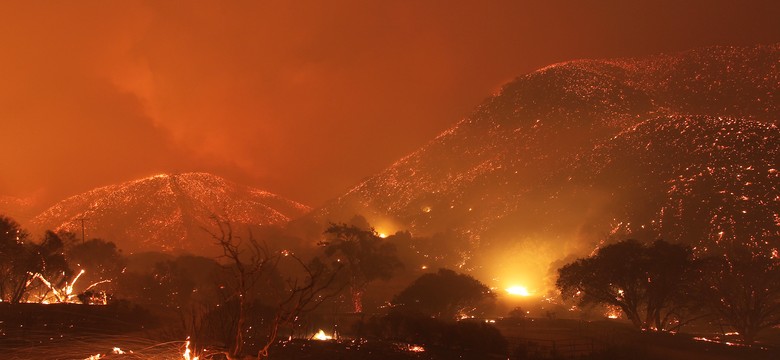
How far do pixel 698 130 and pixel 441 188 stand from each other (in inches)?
3031

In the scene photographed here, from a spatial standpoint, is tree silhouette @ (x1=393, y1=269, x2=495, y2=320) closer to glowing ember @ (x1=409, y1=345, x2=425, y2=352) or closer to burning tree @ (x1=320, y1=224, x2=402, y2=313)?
burning tree @ (x1=320, y1=224, x2=402, y2=313)

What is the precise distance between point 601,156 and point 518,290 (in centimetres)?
4400

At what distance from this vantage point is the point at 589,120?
498 feet

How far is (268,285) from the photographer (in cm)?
5422

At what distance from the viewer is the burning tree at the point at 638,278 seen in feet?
162

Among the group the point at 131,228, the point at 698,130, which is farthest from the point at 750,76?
the point at 131,228

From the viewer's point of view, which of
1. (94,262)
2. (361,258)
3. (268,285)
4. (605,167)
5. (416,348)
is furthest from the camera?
(605,167)

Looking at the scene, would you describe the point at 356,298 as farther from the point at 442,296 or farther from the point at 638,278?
the point at 638,278

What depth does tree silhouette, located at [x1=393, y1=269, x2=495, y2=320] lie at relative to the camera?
61425 millimetres

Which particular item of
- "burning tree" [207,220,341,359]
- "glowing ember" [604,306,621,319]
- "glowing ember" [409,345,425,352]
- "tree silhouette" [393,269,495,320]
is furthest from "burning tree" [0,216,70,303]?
"glowing ember" [604,306,621,319]

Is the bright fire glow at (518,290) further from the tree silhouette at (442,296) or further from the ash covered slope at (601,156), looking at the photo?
the tree silhouette at (442,296)

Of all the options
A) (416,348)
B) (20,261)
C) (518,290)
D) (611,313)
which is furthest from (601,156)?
(20,261)

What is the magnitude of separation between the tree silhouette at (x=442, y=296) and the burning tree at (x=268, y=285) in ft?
31.5

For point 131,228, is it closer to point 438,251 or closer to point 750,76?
point 438,251
